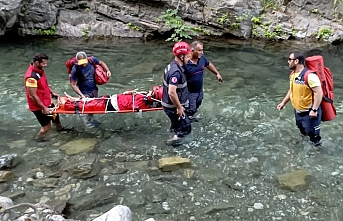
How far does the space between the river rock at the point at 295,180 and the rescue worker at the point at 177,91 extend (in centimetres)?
206

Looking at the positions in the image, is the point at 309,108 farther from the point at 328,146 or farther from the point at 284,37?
the point at 284,37

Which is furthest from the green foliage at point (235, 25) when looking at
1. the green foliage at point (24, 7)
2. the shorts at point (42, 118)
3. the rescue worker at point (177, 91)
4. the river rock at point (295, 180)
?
the river rock at point (295, 180)

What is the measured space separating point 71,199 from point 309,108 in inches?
171

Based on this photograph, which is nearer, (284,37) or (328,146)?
(328,146)

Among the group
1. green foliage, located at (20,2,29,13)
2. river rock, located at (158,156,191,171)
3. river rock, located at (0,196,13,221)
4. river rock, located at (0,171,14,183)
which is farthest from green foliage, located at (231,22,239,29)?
river rock, located at (0,196,13,221)

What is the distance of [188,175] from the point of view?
7.03 metres

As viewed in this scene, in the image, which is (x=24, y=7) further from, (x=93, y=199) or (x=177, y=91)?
(x=93, y=199)

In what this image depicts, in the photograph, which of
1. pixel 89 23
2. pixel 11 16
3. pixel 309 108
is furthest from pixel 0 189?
pixel 89 23

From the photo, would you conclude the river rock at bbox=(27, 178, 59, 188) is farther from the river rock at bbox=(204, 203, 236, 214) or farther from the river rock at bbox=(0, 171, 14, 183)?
the river rock at bbox=(204, 203, 236, 214)

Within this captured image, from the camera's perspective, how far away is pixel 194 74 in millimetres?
7762

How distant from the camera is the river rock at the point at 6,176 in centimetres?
687

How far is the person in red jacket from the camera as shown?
24.1ft

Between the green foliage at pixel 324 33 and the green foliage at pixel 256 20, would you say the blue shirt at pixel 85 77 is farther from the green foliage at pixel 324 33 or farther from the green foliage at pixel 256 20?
the green foliage at pixel 324 33

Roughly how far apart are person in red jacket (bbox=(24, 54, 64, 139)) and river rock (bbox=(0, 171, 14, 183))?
54.3 inches
